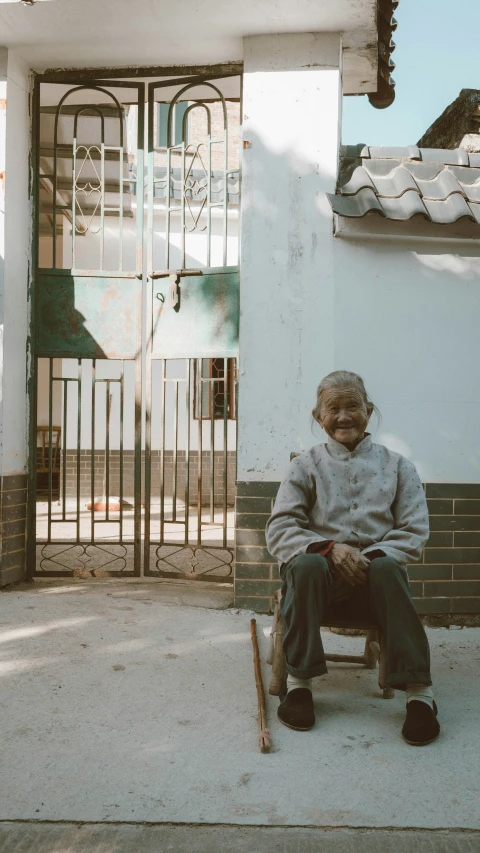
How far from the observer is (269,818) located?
7.62 ft

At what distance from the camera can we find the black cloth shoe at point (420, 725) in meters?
2.86

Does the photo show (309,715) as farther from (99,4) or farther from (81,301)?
(99,4)

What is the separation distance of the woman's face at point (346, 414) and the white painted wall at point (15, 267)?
2.74 metres

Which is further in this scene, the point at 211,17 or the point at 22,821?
the point at 211,17

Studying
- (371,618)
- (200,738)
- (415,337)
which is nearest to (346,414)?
(371,618)

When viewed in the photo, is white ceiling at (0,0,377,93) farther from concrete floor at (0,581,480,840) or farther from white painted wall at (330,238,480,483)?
concrete floor at (0,581,480,840)

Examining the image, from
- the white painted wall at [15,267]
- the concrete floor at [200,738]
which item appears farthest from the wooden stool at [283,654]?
the white painted wall at [15,267]

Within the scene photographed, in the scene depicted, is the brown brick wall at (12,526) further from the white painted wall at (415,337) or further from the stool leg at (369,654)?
the stool leg at (369,654)

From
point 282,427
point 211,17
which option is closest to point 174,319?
point 282,427

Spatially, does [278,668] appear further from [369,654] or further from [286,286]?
[286,286]

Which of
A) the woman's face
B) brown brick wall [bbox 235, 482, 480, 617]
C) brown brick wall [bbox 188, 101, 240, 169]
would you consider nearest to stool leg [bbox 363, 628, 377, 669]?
the woman's face

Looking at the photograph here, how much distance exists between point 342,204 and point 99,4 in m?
2.03

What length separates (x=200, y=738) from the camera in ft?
9.62

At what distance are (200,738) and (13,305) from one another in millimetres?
3471
